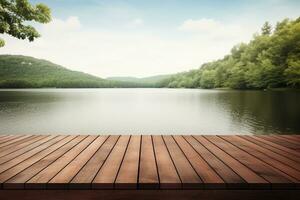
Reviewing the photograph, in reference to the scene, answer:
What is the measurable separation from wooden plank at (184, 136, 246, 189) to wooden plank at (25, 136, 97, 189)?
2.03 metres

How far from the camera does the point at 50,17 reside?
11.0 m

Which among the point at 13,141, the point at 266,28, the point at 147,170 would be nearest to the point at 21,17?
the point at 13,141

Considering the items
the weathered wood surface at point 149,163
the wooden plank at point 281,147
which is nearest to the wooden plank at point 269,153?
the weathered wood surface at point 149,163

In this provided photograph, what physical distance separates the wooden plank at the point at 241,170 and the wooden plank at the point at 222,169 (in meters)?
0.07

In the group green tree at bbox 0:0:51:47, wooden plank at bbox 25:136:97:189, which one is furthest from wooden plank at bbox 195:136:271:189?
green tree at bbox 0:0:51:47

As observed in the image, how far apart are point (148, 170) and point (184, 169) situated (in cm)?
47

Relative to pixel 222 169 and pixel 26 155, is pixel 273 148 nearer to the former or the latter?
pixel 222 169

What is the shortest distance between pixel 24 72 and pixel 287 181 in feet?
662

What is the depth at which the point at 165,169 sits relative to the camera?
11.6 ft

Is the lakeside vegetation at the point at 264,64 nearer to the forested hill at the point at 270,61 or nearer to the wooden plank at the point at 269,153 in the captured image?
the forested hill at the point at 270,61

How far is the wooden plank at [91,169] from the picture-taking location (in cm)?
299

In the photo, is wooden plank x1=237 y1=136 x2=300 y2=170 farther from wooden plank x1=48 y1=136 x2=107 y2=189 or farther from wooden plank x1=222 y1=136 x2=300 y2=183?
wooden plank x1=48 y1=136 x2=107 y2=189

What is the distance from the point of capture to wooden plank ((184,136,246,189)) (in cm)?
304

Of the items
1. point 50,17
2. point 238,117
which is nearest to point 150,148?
point 50,17
